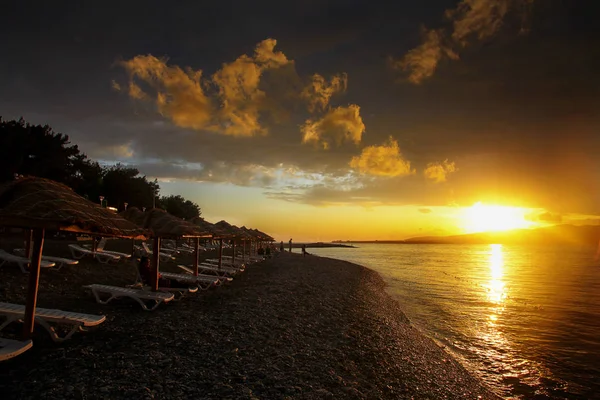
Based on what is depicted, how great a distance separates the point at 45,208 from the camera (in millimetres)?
5742

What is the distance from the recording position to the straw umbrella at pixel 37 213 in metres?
5.53

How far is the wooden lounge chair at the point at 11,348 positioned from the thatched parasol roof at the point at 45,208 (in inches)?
71.3

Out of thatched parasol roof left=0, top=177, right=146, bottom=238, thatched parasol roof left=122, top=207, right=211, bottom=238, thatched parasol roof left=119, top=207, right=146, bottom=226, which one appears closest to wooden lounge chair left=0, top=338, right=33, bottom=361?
thatched parasol roof left=0, top=177, right=146, bottom=238

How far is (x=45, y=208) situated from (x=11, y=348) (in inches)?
84.9

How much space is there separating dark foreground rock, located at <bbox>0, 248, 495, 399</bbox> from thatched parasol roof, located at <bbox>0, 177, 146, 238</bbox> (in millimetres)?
2145

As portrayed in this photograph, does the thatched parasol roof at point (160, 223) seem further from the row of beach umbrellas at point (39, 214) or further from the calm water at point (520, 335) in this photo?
the calm water at point (520, 335)

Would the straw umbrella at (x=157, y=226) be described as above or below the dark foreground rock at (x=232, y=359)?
above

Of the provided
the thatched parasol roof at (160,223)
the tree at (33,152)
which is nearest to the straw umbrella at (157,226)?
the thatched parasol roof at (160,223)

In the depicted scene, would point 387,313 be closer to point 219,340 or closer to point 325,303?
point 325,303

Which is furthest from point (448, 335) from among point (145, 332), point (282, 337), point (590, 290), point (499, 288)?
point (590, 290)

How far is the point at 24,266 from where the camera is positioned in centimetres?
1225

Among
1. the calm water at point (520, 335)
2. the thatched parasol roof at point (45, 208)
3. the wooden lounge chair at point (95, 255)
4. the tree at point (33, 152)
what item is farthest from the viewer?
the tree at point (33, 152)

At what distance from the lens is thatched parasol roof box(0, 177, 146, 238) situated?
18.1ft

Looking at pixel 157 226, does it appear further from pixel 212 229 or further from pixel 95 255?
pixel 95 255
